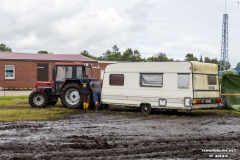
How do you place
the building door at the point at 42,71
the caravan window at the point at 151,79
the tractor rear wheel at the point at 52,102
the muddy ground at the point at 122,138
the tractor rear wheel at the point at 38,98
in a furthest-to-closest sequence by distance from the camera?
the building door at the point at 42,71
the tractor rear wheel at the point at 52,102
the tractor rear wheel at the point at 38,98
the caravan window at the point at 151,79
the muddy ground at the point at 122,138

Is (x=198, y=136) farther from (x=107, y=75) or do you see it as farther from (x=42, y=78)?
(x=42, y=78)

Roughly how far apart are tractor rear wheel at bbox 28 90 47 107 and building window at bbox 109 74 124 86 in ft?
12.6

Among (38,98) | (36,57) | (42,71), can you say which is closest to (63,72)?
(38,98)

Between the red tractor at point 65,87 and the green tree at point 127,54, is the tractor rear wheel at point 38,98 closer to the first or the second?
the red tractor at point 65,87

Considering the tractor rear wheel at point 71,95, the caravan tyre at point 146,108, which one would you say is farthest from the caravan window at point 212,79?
the tractor rear wheel at point 71,95

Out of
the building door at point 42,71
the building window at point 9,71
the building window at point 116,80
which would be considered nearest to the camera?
the building window at point 116,80

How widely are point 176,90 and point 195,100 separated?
0.90m

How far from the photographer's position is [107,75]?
65.7ft

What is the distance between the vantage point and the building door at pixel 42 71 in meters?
42.3

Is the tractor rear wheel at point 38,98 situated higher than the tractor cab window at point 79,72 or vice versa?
the tractor cab window at point 79,72

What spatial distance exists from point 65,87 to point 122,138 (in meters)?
10.0

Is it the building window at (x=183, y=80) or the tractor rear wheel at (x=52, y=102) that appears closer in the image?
the building window at (x=183, y=80)

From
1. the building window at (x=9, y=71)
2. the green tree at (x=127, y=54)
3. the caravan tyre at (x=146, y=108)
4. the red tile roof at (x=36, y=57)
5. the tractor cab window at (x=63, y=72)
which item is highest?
the green tree at (x=127, y=54)

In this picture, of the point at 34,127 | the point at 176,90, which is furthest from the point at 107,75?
the point at 34,127
